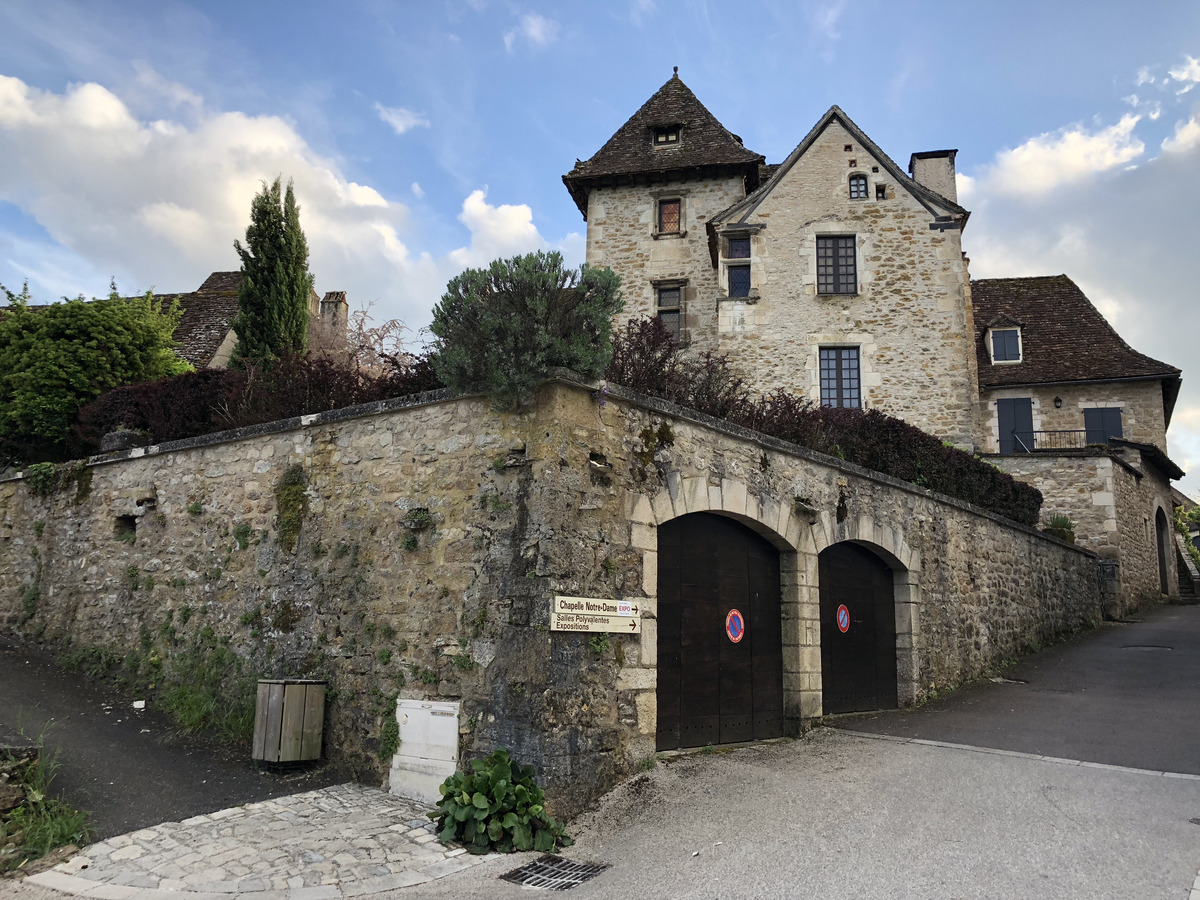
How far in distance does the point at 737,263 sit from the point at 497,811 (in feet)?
57.6

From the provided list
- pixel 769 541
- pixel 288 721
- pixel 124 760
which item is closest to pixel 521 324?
pixel 288 721

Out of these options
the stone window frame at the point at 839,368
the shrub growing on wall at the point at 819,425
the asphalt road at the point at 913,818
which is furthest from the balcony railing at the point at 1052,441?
the asphalt road at the point at 913,818

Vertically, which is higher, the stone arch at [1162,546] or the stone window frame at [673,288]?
the stone window frame at [673,288]

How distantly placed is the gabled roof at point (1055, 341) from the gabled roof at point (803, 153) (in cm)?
556

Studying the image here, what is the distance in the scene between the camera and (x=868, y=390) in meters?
20.4

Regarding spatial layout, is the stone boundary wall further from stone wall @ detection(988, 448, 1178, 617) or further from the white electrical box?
stone wall @ detection(988, 448, 1178, 617)

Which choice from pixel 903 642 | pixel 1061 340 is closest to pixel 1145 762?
pixel 903 642

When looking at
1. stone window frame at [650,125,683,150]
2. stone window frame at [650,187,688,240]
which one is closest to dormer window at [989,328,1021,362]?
stone window frame at [650,187,688,240]

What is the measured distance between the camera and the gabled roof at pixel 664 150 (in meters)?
22.2

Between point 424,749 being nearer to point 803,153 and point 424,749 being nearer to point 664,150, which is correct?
point 803,153

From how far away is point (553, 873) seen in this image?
5.25 meters

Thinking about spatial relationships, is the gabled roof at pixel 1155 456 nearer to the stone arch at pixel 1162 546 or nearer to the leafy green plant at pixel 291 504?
the stone arch at pixel 1162 546

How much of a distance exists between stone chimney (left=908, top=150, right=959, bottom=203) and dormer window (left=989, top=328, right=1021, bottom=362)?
4.11 meters

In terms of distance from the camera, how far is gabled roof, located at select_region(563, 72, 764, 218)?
22188 millimetres
